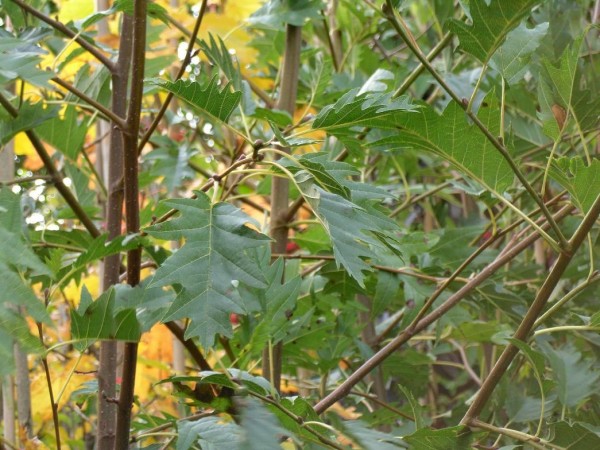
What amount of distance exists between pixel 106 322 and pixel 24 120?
225 mm

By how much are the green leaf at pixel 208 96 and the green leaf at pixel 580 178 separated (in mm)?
236

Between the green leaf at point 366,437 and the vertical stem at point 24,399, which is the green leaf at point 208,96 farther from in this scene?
the vertical stem at point 24,399

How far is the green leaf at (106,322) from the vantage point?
1.78 feet

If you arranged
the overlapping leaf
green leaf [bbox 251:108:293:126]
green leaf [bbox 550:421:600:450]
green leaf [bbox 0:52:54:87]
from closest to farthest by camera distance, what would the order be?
the overlapping leaf, green leaf [bbox 0:52:54:87], green leaf [bbox 550:421:600:450], green leaf [bbox 251:108:293:126]

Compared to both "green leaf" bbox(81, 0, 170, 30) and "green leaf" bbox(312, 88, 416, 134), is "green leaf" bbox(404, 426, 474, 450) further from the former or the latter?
"green leaf" bbox(81, 0, 170, 30)

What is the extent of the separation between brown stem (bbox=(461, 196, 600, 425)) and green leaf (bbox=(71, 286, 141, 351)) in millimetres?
253

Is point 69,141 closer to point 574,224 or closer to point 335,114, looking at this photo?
point 335,114


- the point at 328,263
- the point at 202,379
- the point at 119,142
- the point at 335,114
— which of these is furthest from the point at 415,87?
the point at 202,379

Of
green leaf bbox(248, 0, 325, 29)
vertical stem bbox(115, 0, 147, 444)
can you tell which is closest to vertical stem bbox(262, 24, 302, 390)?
green leaf bbox(248, 0, 325, 29)

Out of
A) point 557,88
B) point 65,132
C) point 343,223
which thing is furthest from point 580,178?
point 65,132

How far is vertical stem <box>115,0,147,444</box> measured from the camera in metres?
0.54

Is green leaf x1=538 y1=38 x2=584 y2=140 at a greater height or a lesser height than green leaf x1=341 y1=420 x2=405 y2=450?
greater

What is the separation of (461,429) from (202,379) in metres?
0.20

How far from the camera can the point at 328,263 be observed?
0.86 metres
